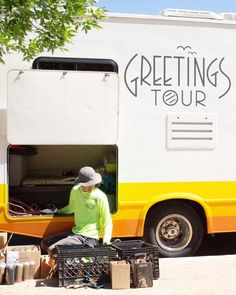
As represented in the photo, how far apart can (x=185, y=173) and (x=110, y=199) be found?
3.22 feet

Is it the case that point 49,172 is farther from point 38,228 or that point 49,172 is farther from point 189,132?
point 189,132

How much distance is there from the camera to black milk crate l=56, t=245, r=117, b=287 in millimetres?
5395

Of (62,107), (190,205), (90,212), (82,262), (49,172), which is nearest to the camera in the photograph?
(82,262)

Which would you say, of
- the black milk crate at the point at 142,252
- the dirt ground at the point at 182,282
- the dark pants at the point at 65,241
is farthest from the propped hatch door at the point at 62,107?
the dirt ground at the point at 182,282

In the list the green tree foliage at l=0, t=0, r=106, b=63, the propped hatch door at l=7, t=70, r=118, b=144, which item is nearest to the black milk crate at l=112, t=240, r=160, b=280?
the propped hatch door at l=7, t=70, r=118, b=144

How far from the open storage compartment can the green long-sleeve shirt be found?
0.71m

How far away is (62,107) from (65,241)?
1555mm

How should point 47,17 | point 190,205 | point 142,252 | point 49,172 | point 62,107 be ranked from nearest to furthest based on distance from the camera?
point 47,17 < point 142,252 < point 62,107 < point 190,205 < point 49,172

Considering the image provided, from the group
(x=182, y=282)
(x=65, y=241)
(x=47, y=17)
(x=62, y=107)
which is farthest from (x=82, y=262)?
(x=47, y=17)

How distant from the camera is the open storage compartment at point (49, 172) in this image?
22.5ft

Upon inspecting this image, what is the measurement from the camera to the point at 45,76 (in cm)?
630

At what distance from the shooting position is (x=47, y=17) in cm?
435

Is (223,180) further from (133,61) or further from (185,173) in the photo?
(133,61)

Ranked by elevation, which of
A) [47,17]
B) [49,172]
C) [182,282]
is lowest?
[182,282]
